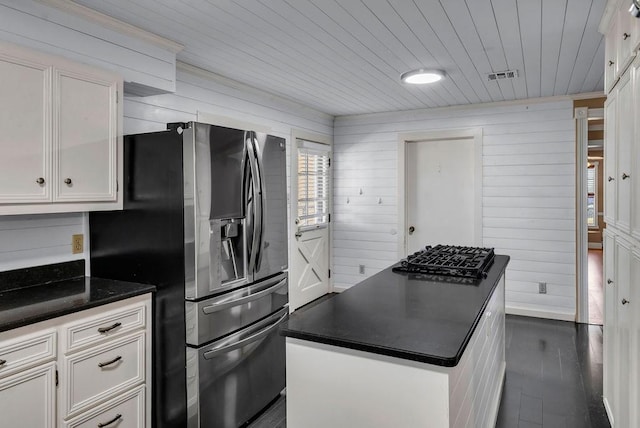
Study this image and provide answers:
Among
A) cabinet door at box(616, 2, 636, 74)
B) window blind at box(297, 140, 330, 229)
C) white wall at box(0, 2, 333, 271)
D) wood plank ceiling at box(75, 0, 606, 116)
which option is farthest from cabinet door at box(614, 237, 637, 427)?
window blind at box(297, 140, 330, 229)

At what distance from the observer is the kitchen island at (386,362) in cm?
139

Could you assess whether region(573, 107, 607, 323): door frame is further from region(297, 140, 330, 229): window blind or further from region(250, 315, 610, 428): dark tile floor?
region(297, 140, 330, 229): window blind

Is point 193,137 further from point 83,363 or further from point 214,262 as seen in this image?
point 83,363

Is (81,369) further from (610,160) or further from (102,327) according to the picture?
(610,160)

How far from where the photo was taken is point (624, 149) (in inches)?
80.4

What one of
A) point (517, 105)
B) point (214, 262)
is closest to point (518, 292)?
point (517, 105)

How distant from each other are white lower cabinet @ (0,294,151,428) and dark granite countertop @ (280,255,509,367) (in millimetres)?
969

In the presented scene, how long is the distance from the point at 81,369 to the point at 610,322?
9.30 ft

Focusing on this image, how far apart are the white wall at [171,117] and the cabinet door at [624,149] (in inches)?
107

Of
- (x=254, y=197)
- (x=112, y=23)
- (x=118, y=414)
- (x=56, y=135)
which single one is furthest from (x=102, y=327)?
(x=112, y=23)

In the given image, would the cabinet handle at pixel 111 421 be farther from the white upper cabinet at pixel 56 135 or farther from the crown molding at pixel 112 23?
the crown molding at pixel 112 23

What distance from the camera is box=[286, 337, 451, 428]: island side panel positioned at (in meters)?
1.39

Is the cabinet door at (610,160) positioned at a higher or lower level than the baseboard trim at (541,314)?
higher

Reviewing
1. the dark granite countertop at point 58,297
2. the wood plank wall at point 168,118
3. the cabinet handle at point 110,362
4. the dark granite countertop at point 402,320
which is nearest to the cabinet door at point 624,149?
the dark granite countertop at point 402,320
